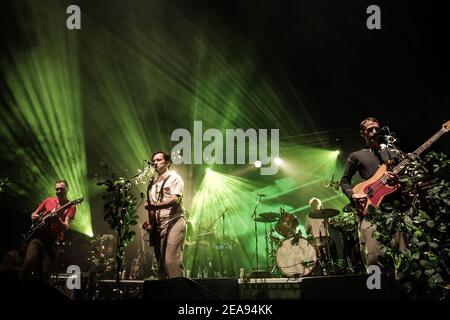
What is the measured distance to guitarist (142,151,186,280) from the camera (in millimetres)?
4422

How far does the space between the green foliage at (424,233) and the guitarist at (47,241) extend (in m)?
5.24

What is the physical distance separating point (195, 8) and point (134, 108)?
4.43 m

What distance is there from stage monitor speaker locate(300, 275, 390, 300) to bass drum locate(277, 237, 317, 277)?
14.4 feet

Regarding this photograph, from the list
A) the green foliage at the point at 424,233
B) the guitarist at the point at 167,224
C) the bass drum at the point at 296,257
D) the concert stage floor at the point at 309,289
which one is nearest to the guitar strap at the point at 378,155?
the green foliage at the point at 424,233

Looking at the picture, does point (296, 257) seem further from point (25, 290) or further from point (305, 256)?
point (25, 290)

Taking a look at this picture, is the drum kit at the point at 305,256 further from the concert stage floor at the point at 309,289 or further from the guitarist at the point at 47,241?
the guitarist at the point at 47,241

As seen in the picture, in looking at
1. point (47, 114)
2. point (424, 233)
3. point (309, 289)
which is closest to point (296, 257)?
point (309, 289)

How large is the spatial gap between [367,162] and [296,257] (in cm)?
375

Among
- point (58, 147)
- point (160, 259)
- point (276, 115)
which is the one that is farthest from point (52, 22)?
point (276, 115)

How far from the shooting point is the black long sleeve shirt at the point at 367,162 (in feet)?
13.3

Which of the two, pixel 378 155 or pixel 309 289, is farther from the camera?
pixel 378 155

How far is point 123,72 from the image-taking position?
9.28m

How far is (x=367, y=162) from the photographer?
4.12 meters
